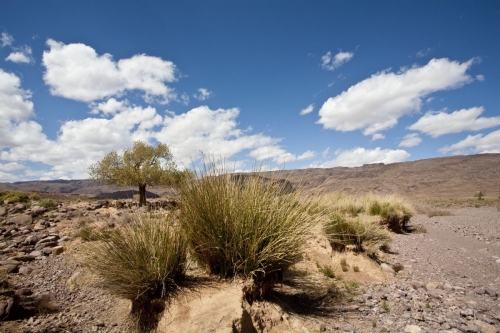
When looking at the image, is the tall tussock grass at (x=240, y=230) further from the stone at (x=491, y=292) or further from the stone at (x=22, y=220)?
the stone at (x=22, y=220)

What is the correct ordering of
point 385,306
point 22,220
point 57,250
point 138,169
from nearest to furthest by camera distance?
point 385,306
point 57,250
point 22,220
point 138,169

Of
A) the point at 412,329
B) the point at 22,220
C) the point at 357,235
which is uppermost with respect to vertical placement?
the point at 22,220

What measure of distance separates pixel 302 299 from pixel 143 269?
7.62ft

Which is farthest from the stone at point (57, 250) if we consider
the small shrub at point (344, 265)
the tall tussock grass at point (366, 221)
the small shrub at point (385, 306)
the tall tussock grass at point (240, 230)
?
the small shrub at point (385, 306)

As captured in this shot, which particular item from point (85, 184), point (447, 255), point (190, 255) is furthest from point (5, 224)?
point (85, 184)

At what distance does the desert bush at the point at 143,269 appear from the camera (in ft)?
10.4

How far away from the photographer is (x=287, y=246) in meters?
3.61

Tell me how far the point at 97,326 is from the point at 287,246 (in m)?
2.66

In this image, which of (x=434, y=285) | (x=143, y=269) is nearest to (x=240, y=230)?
(x=143, y=269)

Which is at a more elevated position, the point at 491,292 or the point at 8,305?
the point at 8,305

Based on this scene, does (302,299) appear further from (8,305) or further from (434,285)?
(8,305)

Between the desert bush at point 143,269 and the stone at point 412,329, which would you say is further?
the stone at point 412,329

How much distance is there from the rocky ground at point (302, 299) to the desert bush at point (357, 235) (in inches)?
13.8

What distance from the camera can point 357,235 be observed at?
6.95 m
